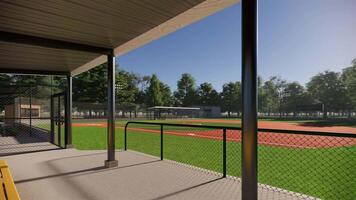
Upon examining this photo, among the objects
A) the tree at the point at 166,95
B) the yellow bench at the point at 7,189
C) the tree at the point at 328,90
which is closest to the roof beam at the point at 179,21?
the yellow bench at the point at 7,189

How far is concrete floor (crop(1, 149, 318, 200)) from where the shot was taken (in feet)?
14.1

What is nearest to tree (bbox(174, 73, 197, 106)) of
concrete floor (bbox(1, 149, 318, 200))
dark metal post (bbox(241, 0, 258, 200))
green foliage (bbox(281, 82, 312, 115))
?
green foliage (bbox(281, 82, 312, 115))

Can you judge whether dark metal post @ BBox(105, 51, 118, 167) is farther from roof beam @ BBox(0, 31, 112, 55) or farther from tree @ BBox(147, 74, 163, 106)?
tree @ BBox(147, 74, 163, 106)

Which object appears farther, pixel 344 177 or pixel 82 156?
pixel 82 156

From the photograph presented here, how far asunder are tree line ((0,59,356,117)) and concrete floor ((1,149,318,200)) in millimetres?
41936

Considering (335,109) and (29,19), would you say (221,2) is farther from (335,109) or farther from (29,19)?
(335,109)

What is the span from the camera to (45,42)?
17.8ft

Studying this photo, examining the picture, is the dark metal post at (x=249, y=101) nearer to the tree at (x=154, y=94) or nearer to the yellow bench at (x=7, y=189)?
the yellow bench at (x=7, y=189)

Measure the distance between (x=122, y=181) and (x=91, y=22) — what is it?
9.84ft

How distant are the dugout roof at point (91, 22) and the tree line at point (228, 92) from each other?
42.5m

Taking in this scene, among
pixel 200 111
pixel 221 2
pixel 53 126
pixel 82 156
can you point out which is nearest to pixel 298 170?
pixel 221 2

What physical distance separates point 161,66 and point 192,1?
9276 centimetres

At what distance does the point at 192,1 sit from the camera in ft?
12.1

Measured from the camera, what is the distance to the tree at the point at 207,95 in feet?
250
